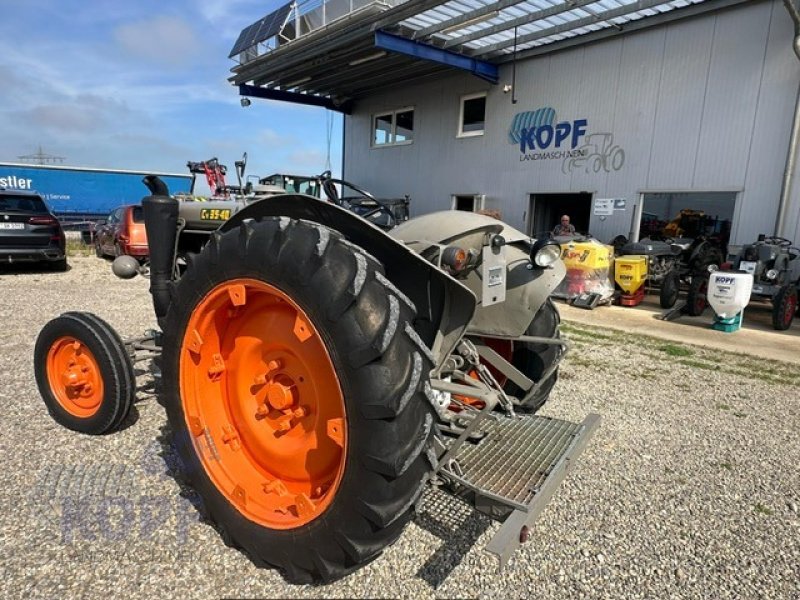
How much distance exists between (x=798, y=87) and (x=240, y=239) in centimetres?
1004

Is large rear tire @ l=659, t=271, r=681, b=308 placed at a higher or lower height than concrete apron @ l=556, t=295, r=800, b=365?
higher

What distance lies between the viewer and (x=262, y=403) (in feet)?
6.69

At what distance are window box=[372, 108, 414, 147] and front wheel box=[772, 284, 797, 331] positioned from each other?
10164mm

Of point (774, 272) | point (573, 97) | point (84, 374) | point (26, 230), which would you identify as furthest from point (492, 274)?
point (26, 230)

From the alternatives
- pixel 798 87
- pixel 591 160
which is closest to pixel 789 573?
pixel 798 87

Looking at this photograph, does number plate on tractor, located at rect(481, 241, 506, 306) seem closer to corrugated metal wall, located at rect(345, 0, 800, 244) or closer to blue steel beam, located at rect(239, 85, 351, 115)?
corrugated metal wall, located at rect(345, 0, 800, 244)

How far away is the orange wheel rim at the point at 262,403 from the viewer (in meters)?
1.83

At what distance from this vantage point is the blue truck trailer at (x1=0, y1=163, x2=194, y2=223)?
20203mm

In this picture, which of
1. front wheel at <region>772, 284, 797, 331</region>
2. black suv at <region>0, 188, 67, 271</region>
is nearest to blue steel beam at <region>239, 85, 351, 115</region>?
black suv at <region>0, 188, 67, 271</region>

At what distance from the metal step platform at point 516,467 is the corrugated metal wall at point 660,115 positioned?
8.57m

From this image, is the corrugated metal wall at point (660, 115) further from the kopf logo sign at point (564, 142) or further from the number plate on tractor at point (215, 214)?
the number plate on tractor at point (215, 214)

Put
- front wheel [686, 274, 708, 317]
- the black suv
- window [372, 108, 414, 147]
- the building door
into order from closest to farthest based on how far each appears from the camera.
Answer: front wheel [686, 274, 708, 317] → the black suv → the building door → window [372, 108, 414, 147]

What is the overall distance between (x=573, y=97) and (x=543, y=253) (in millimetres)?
10236

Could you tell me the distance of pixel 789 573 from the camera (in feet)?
7.04
